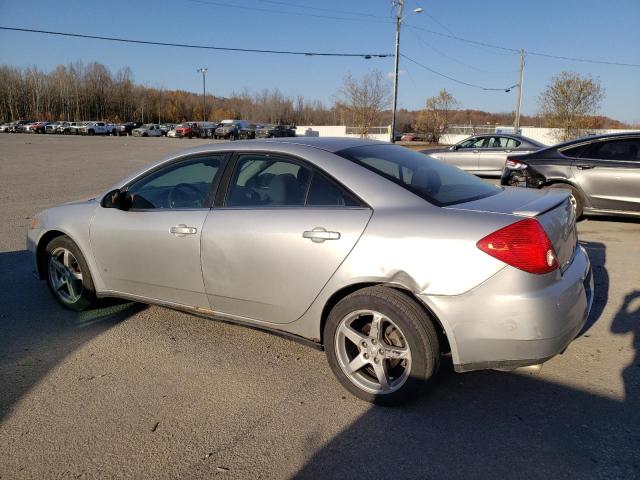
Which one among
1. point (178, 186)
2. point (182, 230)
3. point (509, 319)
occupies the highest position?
point (178, 186)

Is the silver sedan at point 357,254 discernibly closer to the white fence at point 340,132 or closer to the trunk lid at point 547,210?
the trunk lid at point 547,210

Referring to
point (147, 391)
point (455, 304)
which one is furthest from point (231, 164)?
point (455, 304)

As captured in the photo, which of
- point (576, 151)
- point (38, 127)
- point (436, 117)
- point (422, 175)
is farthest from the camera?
point (38, 127)

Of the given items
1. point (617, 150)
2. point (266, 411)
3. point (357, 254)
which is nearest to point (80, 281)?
point (266, 411)

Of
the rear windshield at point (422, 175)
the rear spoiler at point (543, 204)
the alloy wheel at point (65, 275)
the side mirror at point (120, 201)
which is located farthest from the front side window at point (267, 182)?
the alloy wheel at point (65, 275)

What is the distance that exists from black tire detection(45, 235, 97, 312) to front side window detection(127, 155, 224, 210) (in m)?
0.78

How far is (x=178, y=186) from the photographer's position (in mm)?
4199

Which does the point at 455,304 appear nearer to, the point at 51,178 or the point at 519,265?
the point at 519,265

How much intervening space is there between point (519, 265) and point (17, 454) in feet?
9.14

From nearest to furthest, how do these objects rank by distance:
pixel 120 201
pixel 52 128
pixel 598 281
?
pixel 120 201
pixel 598 281
pixel 52 128

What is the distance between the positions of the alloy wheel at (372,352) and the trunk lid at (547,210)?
0.82 meters

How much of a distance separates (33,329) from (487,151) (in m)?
12.7

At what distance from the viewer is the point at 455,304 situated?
272 centimetres

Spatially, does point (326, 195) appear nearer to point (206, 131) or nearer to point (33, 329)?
point (33, 329)
